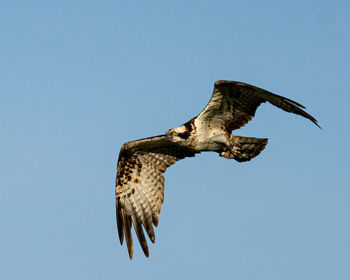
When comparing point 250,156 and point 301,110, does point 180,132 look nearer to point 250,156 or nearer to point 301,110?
point 250,156

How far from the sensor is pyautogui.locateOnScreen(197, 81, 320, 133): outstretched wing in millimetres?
11016

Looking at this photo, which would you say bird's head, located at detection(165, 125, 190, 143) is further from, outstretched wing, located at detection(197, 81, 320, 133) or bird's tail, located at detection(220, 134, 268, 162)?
bird's tail, located at detection(220, 134, 268, 162)

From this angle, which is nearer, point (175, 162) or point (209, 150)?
point (209, 150)

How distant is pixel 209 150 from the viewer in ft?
40.9

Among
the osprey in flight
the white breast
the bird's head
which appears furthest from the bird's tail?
the bird's head

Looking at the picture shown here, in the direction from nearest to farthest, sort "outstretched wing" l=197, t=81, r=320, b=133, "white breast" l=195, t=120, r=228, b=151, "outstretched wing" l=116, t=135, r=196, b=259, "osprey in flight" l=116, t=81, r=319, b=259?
"outstretched wing" l=197, t=81, r=320, b=133
"osprey in flight" l=116, t=81, r=319, b=259
"white breast" l=195, t=120, r=228, b=151
"outstretched wing" l=116, t=135, r=196, b=259

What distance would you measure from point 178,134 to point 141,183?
1.78m

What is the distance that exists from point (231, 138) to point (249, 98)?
103 centimetres

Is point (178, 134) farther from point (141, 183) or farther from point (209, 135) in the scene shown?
point (141, 183)

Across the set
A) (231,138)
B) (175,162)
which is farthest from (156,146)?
(231,138)

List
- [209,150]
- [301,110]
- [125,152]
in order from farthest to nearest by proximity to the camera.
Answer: [125,152] < [209,150] < [301,110]

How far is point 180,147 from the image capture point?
505 inches

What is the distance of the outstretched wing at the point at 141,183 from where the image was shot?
13234mm

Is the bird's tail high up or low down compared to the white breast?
down
